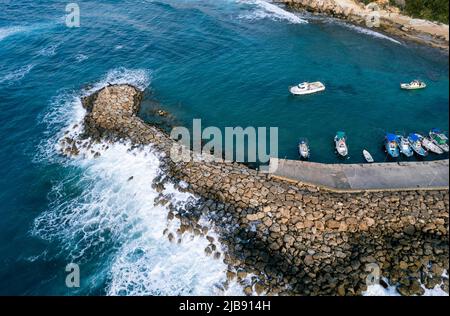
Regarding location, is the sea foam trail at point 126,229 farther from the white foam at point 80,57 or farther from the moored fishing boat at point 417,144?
the white foam at point 80,57

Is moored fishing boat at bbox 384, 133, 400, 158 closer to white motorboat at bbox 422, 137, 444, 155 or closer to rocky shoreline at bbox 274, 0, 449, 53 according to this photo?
white motorboat at bbox 422, 137, 444, 155

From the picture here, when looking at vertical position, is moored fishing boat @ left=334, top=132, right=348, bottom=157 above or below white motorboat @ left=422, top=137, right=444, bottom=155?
below

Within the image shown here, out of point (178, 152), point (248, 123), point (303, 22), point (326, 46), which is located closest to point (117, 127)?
point (178, 152)

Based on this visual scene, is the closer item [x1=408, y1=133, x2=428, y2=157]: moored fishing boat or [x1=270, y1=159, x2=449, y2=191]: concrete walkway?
[x1=270, y1=159, x2=449, y2=191]: concrete walkway

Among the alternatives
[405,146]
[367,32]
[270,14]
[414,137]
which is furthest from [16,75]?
[367,32]

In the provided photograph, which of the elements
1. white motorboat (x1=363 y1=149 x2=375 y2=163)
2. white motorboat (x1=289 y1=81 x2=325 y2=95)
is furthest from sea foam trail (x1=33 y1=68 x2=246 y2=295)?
white motorboat (x1=289 y1=81 x2=325 y2=95)

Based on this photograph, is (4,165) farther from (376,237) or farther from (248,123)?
(376,237)
